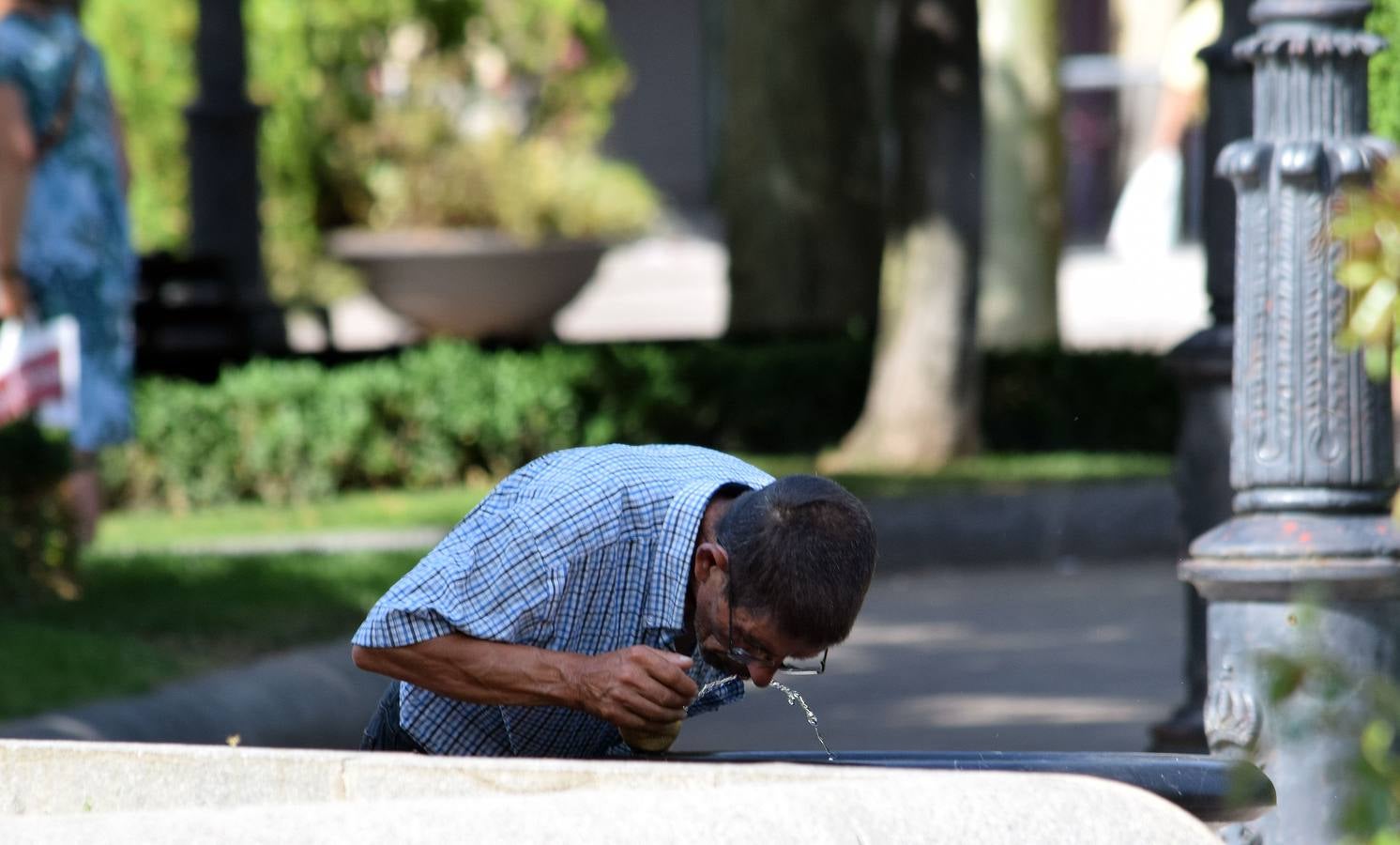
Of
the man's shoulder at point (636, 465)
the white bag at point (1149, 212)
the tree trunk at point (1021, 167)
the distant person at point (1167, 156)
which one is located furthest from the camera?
the white bag at point (1149, 212)

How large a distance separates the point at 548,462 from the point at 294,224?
44.6 ft

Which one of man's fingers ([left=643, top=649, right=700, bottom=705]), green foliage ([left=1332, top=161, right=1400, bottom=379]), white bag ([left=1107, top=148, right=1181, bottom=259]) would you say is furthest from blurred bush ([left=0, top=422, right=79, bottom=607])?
white bag ([left=1107, top=148, right=1181, bottom=259])

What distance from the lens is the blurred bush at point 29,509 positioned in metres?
6.98

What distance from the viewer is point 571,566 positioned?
3277 millimetres

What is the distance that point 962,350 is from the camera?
33.7 ft

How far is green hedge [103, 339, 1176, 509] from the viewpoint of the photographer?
34.3ft

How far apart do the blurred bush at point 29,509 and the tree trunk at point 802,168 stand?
18.5ft

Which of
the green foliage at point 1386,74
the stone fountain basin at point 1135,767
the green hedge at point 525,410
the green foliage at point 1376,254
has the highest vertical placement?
the green foliage at point 1386,74

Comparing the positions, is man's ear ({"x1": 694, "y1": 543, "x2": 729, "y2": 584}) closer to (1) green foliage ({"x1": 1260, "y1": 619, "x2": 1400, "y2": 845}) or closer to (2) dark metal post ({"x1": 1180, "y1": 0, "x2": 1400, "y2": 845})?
(2) dark metal post ({"x1": 1180, "y1": 0, "x2": 1400, "y2": 845})

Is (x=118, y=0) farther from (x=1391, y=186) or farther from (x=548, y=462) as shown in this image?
(x=1391, y=186)

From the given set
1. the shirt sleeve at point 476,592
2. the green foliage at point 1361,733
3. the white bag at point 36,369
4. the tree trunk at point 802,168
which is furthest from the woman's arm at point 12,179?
the green foliage at point 1361,733

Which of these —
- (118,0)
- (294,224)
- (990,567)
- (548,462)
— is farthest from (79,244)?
(118,0)

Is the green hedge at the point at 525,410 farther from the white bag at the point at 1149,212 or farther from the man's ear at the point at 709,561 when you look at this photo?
the white bag at the point at 1149,212

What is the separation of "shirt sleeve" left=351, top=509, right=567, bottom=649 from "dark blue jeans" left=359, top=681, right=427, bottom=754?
0.38 meters
